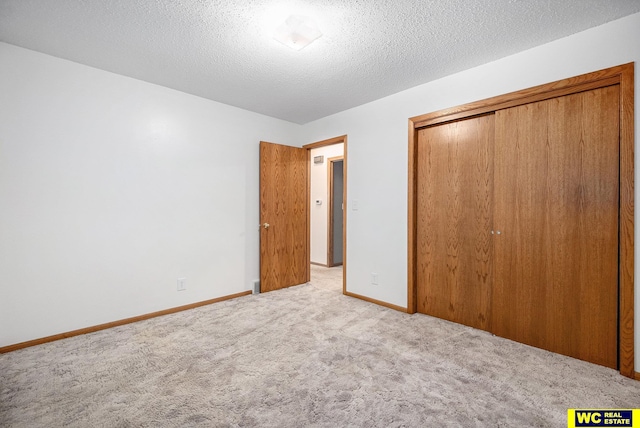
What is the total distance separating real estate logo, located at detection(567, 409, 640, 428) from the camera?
5.09 ft

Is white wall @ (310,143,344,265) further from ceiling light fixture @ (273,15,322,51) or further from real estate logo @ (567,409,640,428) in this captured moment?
real estate logo @ (567,409,640,428)

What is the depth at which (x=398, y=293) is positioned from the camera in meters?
3.20

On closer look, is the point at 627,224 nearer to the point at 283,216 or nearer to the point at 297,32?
the point at 297,32

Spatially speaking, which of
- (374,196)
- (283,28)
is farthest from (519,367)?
(283,28)

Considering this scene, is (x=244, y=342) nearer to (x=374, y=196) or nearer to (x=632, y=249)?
(x=374, y=196)

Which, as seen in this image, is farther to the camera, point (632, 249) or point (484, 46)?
point (484, 46)

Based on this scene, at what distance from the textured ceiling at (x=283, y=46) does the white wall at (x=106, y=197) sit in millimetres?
337

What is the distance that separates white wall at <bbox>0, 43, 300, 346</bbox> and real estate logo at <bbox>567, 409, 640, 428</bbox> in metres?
3.29

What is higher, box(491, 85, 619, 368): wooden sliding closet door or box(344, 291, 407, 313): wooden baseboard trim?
box(491, 85, 619, 368): wooden sliding closet door

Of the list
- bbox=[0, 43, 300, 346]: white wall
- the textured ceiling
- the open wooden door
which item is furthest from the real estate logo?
bbox=[0, 43, 300, 346]: white wall

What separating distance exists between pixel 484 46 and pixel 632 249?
180cm

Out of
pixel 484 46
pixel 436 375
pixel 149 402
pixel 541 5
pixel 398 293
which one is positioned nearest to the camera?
pixel 149 402

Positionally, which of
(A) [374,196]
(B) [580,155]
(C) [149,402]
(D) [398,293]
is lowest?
(C) [149,402]

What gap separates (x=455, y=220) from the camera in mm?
2840
